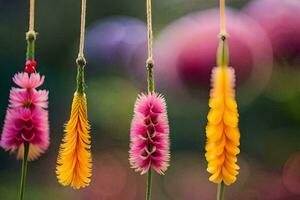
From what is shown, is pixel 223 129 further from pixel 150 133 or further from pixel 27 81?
pixel 27 81

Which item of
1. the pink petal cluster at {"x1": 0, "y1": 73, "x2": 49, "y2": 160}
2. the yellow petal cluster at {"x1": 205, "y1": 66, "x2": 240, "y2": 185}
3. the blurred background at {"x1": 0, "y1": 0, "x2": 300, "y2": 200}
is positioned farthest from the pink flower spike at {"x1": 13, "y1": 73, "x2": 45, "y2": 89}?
the blurred background at {"x1": 0, "y1": 0, "x2": 300, "y2": 200}

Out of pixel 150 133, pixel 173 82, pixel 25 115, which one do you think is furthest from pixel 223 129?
pixel 173 82

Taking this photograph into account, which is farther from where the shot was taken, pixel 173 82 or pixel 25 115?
pixel 173 82

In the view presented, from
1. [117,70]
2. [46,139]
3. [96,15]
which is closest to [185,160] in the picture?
[117,70]

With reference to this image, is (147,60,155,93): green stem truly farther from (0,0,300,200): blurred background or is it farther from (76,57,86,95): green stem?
(0,0,300,200): blurred background

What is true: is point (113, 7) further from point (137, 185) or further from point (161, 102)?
point (161, 102)

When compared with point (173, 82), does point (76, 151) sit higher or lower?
lower
